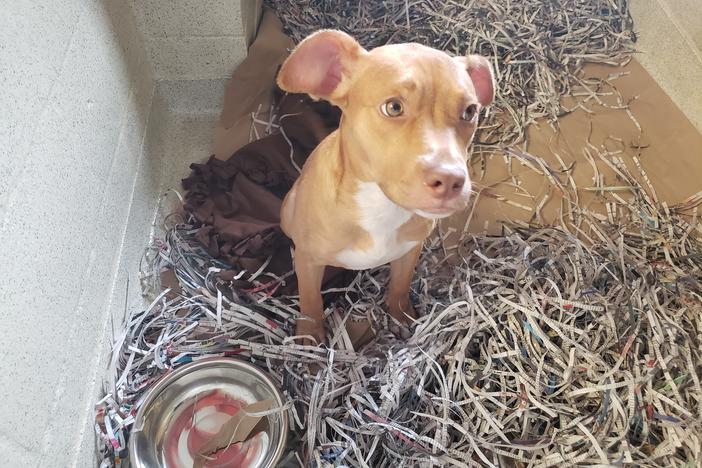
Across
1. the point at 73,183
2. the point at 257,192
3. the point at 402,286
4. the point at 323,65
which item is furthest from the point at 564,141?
the point at 73,183

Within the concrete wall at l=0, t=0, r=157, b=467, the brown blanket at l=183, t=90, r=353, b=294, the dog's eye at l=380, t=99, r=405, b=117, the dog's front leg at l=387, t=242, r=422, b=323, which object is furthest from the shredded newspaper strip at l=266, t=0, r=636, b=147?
the dog's eye at l=380, t=99, r=405, b=117

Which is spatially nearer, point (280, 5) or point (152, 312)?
point (152, 312)

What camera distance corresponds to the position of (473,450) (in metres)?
1.75

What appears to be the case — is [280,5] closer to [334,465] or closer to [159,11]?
[159,11]

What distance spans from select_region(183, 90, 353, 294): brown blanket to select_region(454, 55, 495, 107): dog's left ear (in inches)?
36.2

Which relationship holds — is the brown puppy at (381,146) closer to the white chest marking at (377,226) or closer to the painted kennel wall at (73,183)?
the white chest marking at (377,226)

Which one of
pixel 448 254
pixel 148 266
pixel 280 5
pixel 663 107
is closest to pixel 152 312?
pixel 148 266

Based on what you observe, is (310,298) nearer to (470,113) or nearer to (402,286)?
(402,286)

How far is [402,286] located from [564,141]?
1202 millimetres

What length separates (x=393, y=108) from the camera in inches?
51.4

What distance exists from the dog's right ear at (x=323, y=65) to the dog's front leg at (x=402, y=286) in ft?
1.96

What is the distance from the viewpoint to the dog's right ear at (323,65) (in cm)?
141


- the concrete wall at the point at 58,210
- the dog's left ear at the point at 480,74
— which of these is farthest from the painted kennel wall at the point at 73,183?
the dog's left ear at the point at 480,74

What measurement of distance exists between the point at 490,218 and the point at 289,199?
0.93 meters
